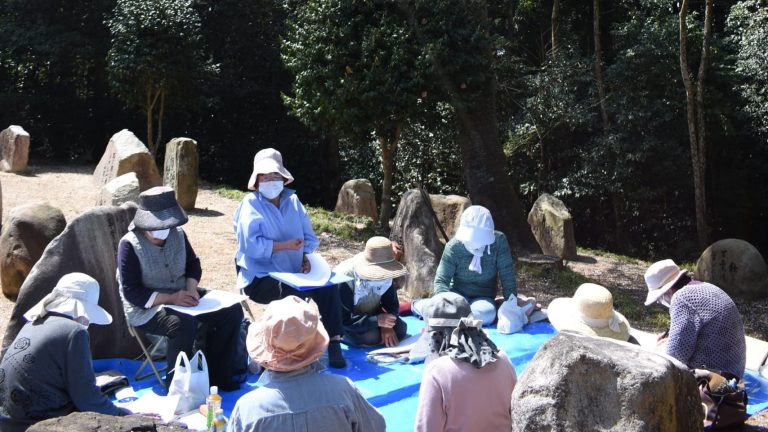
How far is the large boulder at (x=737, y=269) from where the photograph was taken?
8.82m

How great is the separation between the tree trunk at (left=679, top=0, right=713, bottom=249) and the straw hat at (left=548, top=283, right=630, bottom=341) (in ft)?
24.4

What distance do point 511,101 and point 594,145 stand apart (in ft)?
5.83

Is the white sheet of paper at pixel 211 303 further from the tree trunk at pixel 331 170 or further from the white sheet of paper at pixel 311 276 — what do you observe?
the tree trunk at pixel 331 170

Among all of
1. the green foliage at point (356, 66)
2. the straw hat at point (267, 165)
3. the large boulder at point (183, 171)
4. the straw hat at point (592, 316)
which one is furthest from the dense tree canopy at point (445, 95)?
the straw hat at point (592, 316)

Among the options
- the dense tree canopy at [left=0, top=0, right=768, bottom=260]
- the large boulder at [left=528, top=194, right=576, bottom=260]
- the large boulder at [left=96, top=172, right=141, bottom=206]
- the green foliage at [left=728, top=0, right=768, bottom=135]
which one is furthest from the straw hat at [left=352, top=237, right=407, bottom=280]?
the green foliage at [left=728, top=0, right=768, bottom=135]

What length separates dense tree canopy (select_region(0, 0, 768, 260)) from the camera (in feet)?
33.5

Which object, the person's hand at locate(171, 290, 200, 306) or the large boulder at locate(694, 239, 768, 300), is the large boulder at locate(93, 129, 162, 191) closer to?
the person's hand at locate(171, 290, 200, 306)

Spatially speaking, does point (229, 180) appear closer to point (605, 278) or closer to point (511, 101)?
point (511, 101)

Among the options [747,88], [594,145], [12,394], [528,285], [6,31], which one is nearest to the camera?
[12,394]

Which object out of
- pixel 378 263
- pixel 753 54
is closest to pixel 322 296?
pixel 378 263

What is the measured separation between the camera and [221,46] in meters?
17.0

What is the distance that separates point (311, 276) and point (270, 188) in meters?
0.68

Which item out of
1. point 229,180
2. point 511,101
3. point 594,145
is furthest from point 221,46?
point 594,145

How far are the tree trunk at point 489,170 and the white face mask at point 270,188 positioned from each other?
16.3ft
